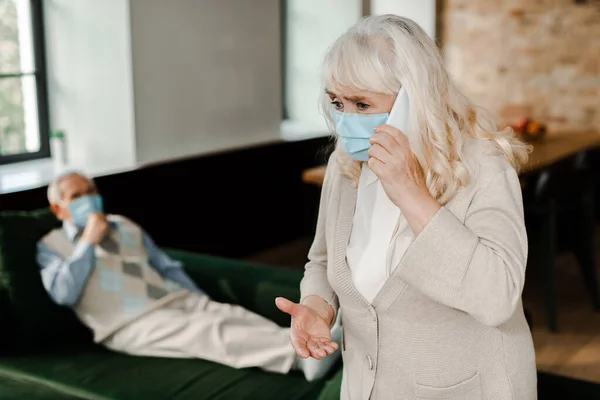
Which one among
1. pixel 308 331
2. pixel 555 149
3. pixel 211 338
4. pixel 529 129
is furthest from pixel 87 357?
pixel 529 129

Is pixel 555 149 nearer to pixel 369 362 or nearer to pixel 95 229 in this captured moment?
pixel 95 229

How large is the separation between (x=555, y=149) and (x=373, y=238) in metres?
3.95

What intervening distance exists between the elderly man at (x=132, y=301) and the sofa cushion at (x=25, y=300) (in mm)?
41

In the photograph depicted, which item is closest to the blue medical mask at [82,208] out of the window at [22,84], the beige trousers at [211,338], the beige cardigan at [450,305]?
the beige trousers at [211,338]

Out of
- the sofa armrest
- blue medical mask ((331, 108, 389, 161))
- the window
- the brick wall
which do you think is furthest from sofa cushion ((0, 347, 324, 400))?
the brick wall

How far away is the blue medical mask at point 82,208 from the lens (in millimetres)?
2879

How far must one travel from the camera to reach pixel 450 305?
1283mm

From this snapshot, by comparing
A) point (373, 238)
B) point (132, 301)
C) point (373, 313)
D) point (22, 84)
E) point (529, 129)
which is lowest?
point (132, 301)

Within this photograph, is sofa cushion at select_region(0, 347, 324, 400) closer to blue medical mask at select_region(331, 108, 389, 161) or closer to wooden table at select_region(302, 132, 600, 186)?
blue medical mask at select_region(331, 108, 389, 161)

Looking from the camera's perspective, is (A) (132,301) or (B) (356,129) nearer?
(B) (356,129)

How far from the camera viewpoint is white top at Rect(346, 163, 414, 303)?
1.43m

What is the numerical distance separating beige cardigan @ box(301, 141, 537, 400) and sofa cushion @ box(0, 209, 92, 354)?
146 centimetres

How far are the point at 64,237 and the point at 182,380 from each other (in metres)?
0.73

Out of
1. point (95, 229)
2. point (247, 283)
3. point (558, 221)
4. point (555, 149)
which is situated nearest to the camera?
point (95, 229)
